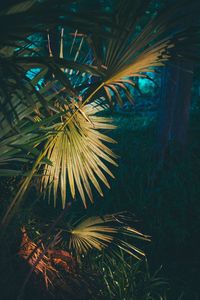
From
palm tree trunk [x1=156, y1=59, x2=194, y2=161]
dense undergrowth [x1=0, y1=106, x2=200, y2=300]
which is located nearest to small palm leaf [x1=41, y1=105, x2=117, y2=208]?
dense undergrowth [x1=0, y1=106, x2=200, y2=300]

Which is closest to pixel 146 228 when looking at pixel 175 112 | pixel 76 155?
pixel 175 112

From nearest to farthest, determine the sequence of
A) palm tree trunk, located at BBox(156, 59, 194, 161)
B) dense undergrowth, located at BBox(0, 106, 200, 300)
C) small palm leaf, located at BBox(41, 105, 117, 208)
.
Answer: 1. small palm leaf, located at BBox(41, 105, 117, 208)
2. dense undergrowth, located at BBox(0, 106, 200, 300)
3. palm tree trunk, located at BBox(156, 59, 194, 161)

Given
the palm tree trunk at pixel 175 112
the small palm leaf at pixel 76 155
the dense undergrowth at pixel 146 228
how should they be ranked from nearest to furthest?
the small palm leaf at pixel 76 155 < the dense undergrowth at pixel 146 228 < the palm tree trunk at pixel 175 112

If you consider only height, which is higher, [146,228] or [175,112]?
[175,112]

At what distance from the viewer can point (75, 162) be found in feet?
9.68

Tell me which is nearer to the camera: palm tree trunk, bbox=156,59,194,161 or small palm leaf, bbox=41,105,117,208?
small palm leaf, bbox=41,105,117,208

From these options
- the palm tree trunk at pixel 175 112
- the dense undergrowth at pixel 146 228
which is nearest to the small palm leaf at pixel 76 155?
the dense undergrowth at pixel 146 228

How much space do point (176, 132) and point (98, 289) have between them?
3.60 m

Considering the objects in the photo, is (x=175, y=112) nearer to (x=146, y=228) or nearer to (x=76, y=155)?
(x=146, y=228)

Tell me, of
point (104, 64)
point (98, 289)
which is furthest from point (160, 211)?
point (104, 64)

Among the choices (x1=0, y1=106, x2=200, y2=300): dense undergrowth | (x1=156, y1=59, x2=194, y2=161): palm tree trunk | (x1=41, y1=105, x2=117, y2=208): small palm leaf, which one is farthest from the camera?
(x1=156, y1=59, x2=194, y2=161): palm tree trunk

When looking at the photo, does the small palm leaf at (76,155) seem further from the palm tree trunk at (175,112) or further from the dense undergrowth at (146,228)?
the palm tree trunk at (175,112)

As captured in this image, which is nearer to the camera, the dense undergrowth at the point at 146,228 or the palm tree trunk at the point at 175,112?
the dense undergrowth at the point at 146,228

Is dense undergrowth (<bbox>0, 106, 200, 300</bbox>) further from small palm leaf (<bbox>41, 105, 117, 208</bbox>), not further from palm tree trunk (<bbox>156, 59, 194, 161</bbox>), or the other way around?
small palm leaf (<bbox>41, 105, 117, 208</bbox>)
